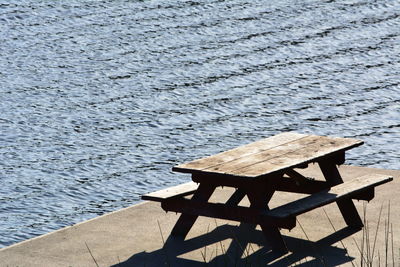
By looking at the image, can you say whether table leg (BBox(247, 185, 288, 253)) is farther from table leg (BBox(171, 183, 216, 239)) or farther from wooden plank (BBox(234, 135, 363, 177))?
table leg (BBox(171, 183, 216, 239))

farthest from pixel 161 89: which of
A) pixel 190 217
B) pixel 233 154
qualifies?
pixel 190 217

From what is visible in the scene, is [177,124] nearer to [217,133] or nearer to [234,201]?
[217,133]

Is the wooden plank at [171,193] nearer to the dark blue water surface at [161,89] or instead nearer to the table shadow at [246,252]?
the table shadow at [246,252]

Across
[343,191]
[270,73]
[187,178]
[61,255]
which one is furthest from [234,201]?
[270,73]

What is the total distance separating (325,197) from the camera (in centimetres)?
722

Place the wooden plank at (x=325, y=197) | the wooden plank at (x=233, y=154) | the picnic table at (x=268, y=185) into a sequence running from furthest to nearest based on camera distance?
the wooden plank at (x=233, y=154), the picnic table at (x=268, y=185), the wooden plank at (x=325, y=197)

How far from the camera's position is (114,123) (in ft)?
36.3

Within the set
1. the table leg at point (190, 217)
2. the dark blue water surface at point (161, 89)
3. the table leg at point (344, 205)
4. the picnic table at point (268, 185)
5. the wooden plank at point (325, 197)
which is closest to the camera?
the wooden plank at point (325, 197)

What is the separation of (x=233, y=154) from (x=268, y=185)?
54 centimetres

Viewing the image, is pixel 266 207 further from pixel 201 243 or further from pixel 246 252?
pixel 201 243

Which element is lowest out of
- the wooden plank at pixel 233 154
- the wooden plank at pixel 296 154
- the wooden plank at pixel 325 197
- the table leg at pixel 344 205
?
the table leg at pixel 344 205

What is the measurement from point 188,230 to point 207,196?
1.26 ft

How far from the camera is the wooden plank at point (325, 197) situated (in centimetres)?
686

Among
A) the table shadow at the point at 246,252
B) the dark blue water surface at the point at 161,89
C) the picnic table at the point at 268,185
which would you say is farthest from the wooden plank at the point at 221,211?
the dark blue water surface at the point at 161,89
